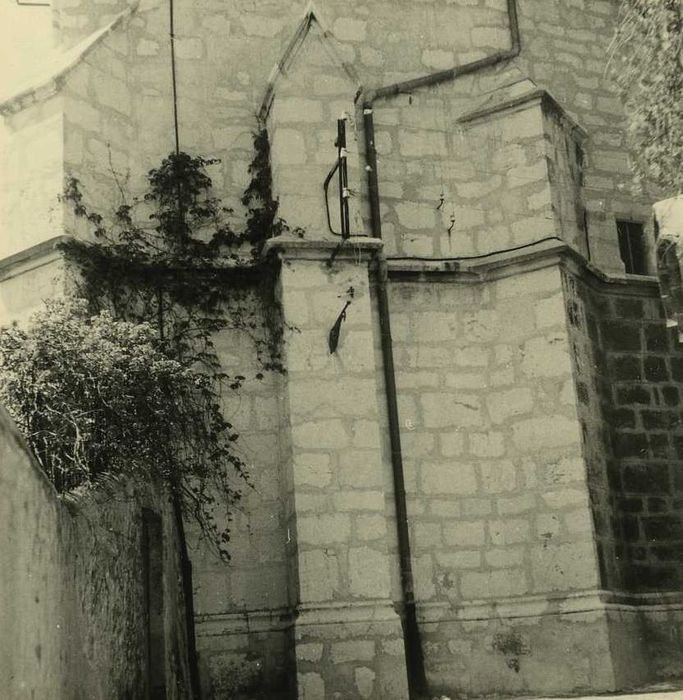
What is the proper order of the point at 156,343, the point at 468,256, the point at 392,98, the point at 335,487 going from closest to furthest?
1. the point at 335,487
2. the point at 156,343
3. the point at 468,256
4. the point at 392,98

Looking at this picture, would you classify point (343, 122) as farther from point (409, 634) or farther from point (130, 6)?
→ point (409, 634)

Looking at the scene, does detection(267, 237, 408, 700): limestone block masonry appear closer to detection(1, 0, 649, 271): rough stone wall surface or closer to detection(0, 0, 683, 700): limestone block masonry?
detection(0, 0, 683, 700): limestone block masonry

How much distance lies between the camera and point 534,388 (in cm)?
1036

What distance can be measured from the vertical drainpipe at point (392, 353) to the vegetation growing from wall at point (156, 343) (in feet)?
3.35

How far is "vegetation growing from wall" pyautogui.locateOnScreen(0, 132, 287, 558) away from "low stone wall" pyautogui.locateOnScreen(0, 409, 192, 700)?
0.50m

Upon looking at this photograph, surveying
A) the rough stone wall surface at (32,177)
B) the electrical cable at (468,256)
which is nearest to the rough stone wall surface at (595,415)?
the electrical cable at (468,256)

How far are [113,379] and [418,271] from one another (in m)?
3.65

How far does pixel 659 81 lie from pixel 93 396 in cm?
459

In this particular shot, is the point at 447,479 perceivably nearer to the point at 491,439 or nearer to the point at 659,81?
the point at 491,439

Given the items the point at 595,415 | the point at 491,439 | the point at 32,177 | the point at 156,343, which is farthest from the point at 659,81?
the point at 32,177

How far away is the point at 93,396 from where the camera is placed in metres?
8.07

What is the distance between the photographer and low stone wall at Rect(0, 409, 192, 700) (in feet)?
17.4

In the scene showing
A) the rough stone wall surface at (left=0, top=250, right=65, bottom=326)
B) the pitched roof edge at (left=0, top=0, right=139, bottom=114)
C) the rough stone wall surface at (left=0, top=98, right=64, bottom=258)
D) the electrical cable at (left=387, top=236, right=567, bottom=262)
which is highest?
the pitched roof edge at (left=0, top=0, right=139, bottom=114)

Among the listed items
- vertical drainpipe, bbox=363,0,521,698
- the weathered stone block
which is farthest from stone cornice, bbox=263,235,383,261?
the weathered stone block
